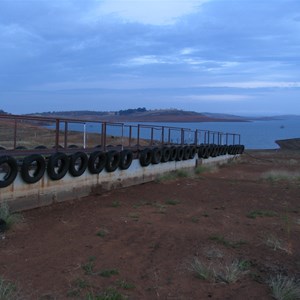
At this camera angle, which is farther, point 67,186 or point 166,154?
point 166,154

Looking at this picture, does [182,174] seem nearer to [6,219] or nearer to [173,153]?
[173,153]

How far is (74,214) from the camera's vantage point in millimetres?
10312

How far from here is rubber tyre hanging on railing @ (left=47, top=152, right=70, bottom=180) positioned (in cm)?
1125

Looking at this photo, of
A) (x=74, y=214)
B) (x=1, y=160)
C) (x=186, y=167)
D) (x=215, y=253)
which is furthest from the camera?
(x=186, y=167)

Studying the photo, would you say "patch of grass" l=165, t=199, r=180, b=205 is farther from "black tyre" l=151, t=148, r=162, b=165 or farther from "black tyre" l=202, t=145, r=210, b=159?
"black tyre" l=202, t=145, r=210, b=159

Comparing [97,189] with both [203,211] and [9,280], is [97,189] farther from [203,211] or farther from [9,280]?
[9,280]

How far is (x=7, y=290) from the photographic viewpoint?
5102mm

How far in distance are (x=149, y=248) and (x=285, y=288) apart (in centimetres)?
258

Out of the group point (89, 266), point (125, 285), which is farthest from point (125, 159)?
point (125, 285)

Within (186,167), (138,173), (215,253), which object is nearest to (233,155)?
(186,167)

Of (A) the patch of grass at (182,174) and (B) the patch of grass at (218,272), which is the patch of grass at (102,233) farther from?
(A) the patch of grass at (182,174)

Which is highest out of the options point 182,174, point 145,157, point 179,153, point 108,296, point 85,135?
point 85,135

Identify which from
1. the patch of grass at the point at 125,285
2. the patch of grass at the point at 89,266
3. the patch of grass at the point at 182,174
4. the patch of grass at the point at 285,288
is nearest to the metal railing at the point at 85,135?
the patch of grass at the point at 182,174

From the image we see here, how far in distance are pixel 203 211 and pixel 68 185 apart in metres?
3.63
